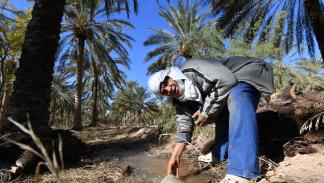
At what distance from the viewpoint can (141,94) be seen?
45281 millimetres

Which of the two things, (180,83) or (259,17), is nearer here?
(180,83)

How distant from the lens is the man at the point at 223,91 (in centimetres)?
204

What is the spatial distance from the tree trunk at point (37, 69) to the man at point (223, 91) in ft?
10.0

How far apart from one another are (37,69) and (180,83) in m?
3.46

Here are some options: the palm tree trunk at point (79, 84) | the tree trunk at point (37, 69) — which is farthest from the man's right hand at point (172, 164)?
the palm tree trunk at point (79, 84)

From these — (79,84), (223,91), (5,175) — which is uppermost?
(79,84)

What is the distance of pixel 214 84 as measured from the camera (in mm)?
2279

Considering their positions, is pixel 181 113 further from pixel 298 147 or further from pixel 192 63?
pixel 298 147

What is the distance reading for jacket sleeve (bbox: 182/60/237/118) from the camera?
7.30 ft

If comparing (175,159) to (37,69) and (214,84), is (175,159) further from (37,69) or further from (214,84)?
(37,69)

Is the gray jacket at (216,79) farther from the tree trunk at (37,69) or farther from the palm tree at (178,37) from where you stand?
Answer: the palm tree at (178,37)

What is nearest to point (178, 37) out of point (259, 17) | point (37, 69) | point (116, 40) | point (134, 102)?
point (116, 40)

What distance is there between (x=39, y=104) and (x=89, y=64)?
1476 cm

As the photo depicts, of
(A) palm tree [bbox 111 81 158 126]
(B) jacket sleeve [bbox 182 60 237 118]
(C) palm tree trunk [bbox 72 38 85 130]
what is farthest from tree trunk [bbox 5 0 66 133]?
(A) palm tree [bbox 111 81 158 126]
